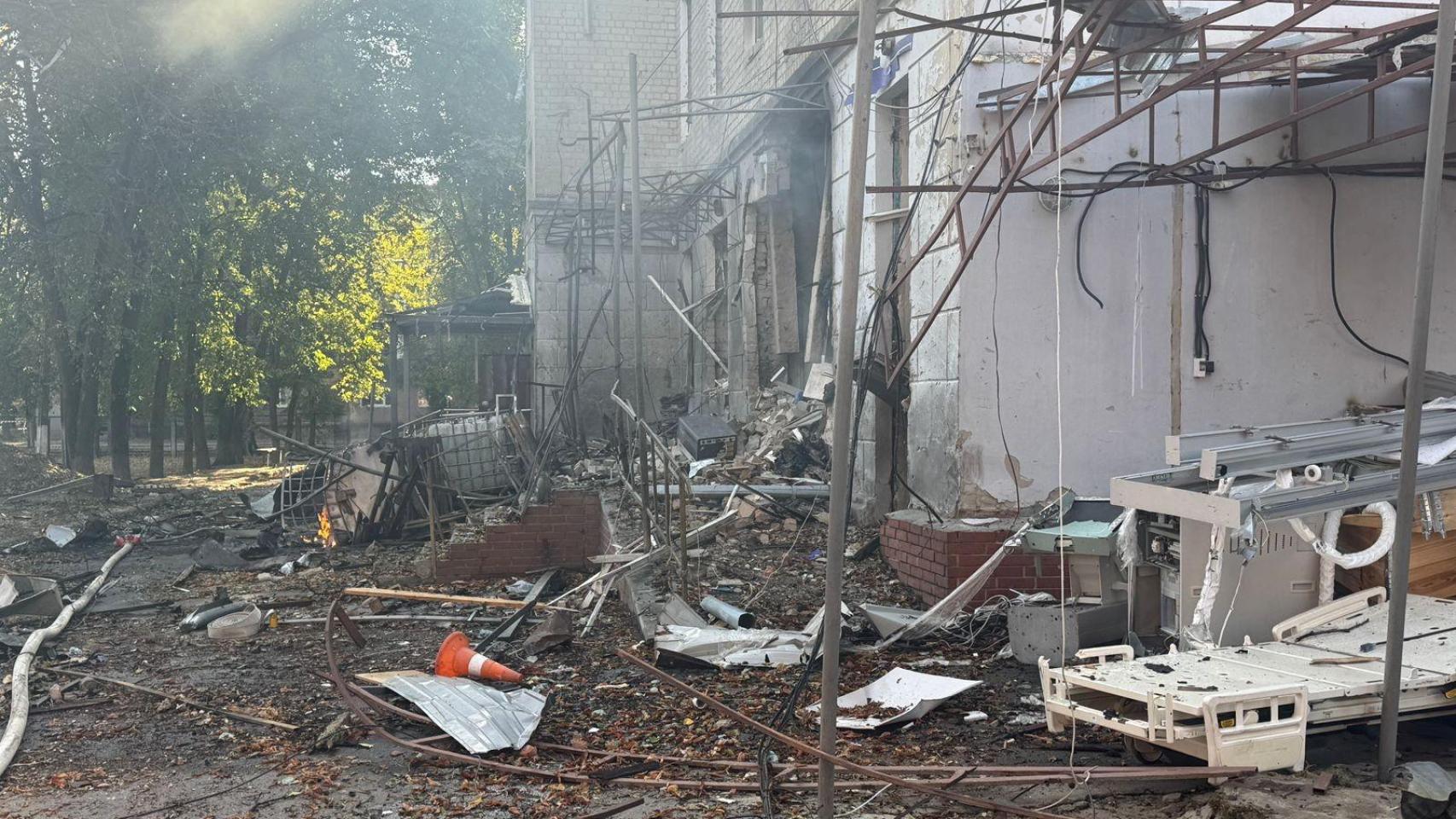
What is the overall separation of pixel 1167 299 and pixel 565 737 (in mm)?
4873

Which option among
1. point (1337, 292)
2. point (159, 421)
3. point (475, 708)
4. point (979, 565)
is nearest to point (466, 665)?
point (475, 708)

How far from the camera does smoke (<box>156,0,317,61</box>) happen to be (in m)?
19.6

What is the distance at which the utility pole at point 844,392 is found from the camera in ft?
10.9

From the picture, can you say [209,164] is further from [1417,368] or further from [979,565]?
[1417,368]

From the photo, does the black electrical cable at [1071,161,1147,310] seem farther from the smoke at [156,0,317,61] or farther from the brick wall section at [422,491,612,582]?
the smoke at [156,0,317,61]

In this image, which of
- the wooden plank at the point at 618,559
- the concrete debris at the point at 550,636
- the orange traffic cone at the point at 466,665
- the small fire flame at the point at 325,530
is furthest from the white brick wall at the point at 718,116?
the small fire flame at the point at 325,530

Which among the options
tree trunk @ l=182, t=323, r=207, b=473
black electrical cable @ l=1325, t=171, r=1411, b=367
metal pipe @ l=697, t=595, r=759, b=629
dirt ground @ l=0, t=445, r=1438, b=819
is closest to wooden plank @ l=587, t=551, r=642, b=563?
dirt ground @ l=0, t=445, r=1438, b=819

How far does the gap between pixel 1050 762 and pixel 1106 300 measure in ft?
12.0

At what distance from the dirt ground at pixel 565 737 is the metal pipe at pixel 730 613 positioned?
302 mm

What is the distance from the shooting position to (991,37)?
7.37 metres

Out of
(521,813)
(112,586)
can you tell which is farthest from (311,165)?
(521,813)

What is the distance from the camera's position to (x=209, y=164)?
20.6 metres

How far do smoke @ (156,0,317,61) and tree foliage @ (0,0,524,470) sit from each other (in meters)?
0.03

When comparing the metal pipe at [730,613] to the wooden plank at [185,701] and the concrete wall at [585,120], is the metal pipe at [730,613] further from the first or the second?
the concrete wall at [585,120]
